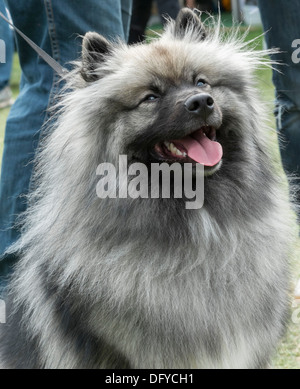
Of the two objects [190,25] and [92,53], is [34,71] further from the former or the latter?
[190,25]

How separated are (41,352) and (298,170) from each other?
1523 millimetres

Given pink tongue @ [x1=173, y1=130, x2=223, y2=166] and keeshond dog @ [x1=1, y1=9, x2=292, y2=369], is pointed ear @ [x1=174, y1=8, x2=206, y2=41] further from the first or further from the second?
pink tongue @ [x1=173, y1=130, x2=223, y2=166]

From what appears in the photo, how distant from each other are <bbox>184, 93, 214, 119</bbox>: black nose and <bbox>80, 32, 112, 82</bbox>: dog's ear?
40 cm

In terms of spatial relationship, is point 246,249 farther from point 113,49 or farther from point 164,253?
point 113,49

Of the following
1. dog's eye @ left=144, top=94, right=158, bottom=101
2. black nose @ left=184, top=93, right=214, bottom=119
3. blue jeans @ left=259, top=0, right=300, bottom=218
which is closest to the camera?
black nose @ left=184, top=93, right=214, bottom=119

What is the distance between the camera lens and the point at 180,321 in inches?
81.5

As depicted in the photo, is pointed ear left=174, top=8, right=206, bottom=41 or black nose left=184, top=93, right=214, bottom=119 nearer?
black nose left=184, top=93, right=214, bottom=119

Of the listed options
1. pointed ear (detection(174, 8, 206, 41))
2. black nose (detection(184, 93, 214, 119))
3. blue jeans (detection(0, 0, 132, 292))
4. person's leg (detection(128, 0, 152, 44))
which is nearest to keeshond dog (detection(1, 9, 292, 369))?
black nose (detection(184, 93, 214, 119))

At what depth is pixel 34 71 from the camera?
2699 mm

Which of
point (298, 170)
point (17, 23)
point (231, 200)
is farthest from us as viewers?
point (298, 170)

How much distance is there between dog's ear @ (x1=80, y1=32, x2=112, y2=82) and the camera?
2.17 metres

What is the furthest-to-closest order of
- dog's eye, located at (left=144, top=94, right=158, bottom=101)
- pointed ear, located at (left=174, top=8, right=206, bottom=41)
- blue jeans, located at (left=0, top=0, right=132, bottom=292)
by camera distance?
blue jeans, located at (left=0, top=0, right=132, bottom=292) < pointed ear, located at (left=174, top=8, right=206, bottom=41) < dog's eye, located at (left=144, top=94, right=158, bottom=101)

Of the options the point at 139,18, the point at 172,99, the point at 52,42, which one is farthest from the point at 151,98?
the point at 139,18
